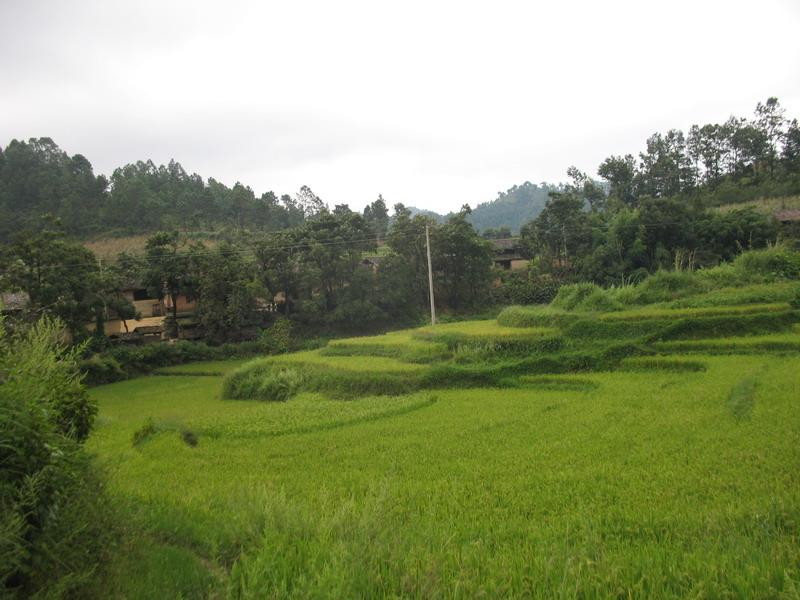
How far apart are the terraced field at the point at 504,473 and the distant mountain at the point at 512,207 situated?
58520 mm

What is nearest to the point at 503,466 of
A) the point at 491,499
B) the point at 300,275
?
the point at 491,499

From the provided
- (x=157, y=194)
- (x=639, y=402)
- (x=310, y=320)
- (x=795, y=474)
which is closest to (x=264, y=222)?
(x=157, y=194)

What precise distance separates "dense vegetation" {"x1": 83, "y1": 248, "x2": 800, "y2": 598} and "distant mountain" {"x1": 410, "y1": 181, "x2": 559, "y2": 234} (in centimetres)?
5816

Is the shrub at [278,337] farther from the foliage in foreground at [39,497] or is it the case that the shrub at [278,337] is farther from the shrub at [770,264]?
the foliage in foreground at [39,497]

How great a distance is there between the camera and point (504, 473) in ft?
21.8

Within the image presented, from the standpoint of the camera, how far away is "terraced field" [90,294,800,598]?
3.77 metres

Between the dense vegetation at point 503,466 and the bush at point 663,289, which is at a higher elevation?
the bush at point 663,289

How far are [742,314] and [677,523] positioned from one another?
437 inches

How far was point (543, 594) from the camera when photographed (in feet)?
11.8

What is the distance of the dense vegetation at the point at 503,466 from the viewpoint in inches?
150

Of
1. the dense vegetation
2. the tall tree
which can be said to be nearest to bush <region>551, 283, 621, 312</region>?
the dense vegetation

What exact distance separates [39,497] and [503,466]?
16.8 feet

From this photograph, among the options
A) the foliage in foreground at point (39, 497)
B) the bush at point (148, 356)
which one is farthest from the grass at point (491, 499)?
the bush at point (148, 356)

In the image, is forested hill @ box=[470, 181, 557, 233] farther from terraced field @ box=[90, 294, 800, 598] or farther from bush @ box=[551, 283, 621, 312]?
terraced field @ box=[90, 294, 800, 598]
